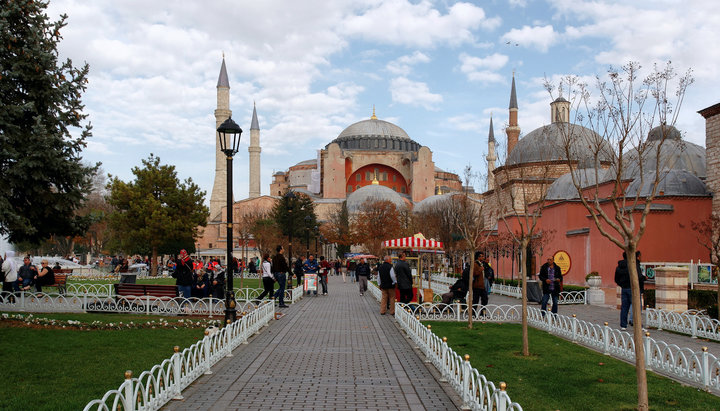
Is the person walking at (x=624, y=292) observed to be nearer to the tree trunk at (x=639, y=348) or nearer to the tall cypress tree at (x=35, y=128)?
the tree trunk at (x=639, y=348)

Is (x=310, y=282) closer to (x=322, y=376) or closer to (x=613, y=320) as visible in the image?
(x=613, y=320)

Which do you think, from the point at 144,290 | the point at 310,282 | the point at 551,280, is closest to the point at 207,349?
the point at 144,290

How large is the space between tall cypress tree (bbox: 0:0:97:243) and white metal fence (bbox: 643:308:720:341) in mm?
11275

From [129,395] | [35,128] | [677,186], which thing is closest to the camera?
[129,395]

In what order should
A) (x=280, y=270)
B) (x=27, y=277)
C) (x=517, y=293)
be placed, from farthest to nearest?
(x=517, y=293) < (x=27, y=277) < (x=280, y=270)

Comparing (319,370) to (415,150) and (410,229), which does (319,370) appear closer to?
(410,229)

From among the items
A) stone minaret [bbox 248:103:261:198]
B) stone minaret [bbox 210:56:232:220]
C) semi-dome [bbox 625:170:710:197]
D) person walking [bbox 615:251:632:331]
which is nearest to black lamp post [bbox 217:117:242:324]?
person walking [bbox 615:251:632:331]

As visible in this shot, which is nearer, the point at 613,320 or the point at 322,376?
the point at 322,376

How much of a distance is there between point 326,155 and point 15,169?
65604mm

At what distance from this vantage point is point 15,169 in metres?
9.99

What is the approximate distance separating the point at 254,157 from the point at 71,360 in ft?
207

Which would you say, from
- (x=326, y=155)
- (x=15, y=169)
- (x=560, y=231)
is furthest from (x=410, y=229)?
(x=15, y=169)

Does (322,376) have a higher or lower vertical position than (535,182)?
lower

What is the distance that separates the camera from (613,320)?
12.5 m
